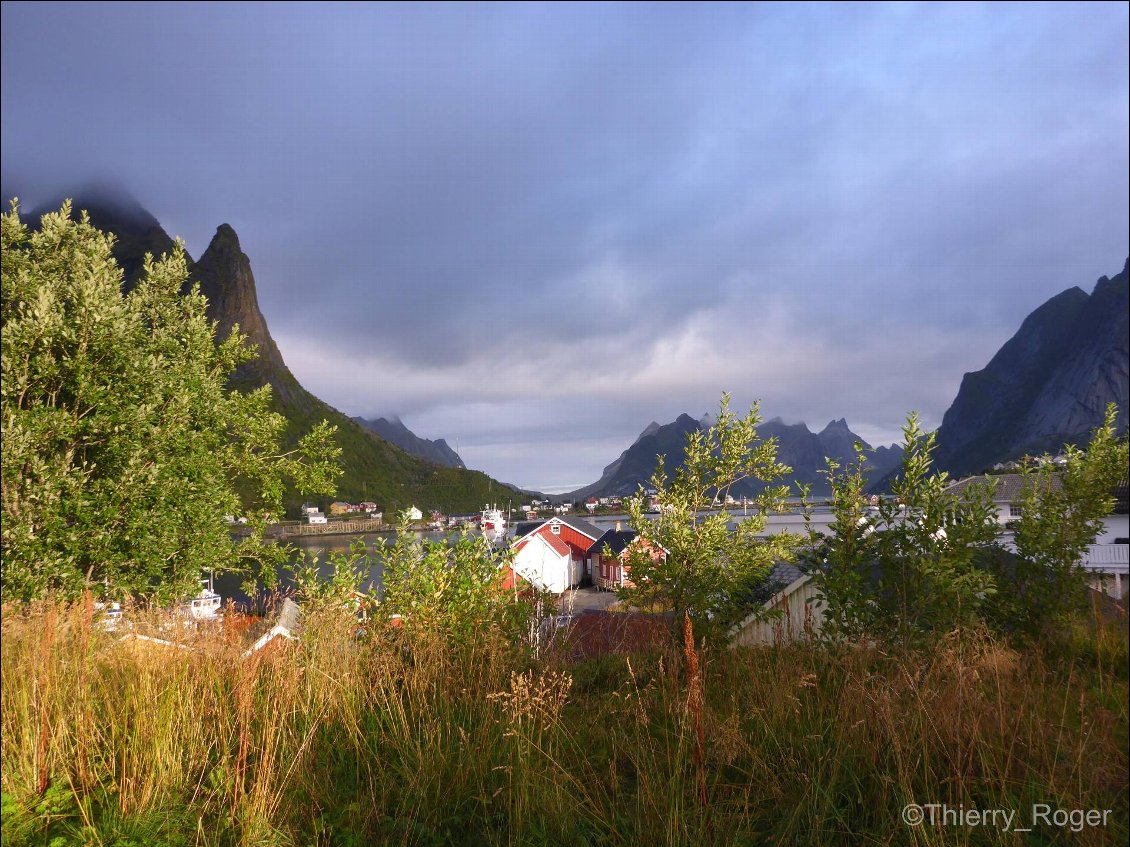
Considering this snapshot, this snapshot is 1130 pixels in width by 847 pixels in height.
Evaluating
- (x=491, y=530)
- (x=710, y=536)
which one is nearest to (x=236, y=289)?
(x=491, y=530)

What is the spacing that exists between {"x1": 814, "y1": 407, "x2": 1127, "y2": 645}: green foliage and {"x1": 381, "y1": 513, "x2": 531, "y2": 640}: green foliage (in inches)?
133

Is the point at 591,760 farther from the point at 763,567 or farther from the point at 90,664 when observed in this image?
the point at 763,567

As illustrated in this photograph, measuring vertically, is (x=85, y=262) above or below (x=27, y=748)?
above

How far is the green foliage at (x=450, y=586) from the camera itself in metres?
5.01

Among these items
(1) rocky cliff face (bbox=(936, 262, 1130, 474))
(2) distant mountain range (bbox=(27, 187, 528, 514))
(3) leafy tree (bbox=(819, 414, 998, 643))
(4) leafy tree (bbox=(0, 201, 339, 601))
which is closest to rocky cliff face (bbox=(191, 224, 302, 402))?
(2) distant mountain range (bbox=(27, 187, 528, 514))

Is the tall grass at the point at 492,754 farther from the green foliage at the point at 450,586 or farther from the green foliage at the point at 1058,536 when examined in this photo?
the green foliage at the point at 1058,536

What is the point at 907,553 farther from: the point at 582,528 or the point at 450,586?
the point at 582,528

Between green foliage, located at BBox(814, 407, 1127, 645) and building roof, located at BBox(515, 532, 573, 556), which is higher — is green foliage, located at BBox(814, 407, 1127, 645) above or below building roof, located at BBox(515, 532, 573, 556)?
above

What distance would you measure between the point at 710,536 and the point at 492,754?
5085 mm

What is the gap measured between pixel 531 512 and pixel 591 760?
478ft

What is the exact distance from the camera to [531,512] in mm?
147250

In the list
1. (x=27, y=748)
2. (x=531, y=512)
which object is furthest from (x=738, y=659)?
(x=531, y=512)

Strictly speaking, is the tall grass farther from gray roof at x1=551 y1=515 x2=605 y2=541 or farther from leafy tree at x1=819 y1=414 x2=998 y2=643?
gray roof at x1=551 y1=515 x2=605 y2=541

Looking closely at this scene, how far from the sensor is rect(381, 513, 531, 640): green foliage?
16.4ft
